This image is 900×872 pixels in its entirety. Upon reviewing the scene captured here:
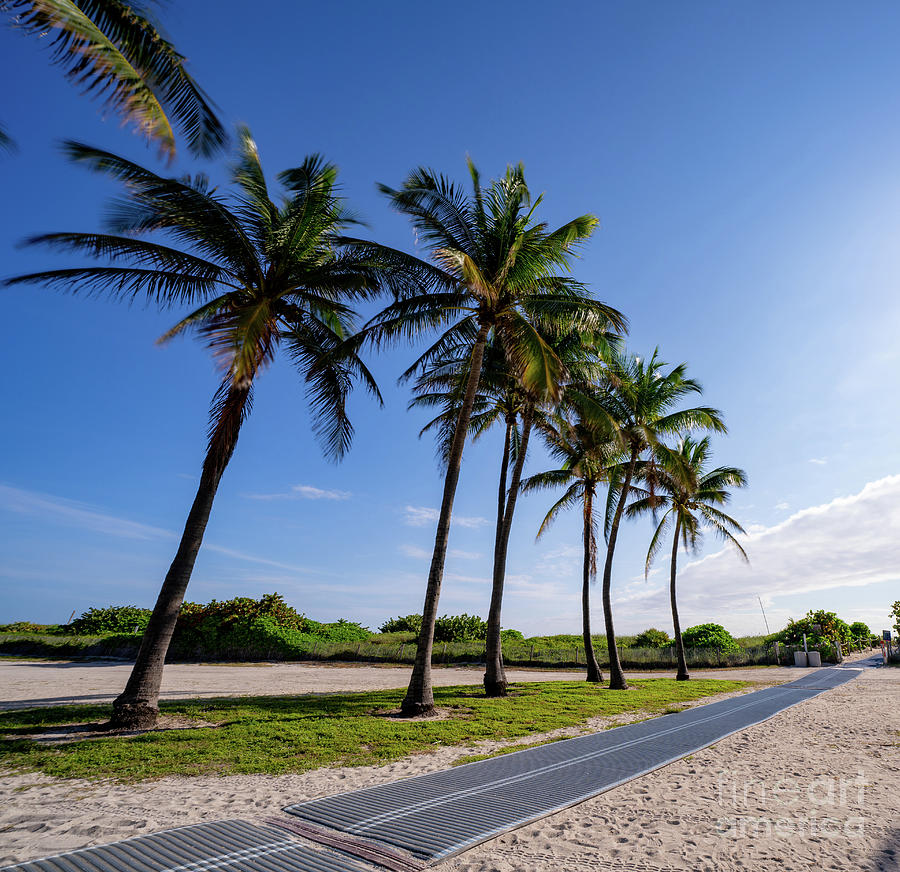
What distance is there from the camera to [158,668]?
8352 millimetres

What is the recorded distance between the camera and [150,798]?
4.65 meters

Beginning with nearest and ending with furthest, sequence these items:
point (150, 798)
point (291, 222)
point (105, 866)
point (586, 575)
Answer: point (105, 866), point (150, 798), point (291, 222), point (586, 575)

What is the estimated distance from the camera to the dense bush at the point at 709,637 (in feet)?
108

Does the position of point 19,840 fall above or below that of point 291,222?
below

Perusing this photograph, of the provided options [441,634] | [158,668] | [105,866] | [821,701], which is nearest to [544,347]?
[158,668]

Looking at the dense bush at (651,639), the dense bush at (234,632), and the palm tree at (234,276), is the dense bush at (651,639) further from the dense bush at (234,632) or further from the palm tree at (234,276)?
the palm tree at (234,276)

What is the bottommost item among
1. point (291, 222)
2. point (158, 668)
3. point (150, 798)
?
point (150, 798)

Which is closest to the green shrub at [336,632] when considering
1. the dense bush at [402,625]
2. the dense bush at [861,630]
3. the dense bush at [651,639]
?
the dense bush at [402,625]

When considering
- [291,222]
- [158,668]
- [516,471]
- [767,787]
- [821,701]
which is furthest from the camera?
[516,471]

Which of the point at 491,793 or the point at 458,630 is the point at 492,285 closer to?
the point at 491,793

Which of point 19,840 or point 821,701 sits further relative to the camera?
point 821,701

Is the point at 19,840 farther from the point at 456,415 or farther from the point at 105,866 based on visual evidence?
the point at 456,415

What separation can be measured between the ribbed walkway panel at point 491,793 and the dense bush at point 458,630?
26.0 meters

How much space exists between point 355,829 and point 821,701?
44.8ft
